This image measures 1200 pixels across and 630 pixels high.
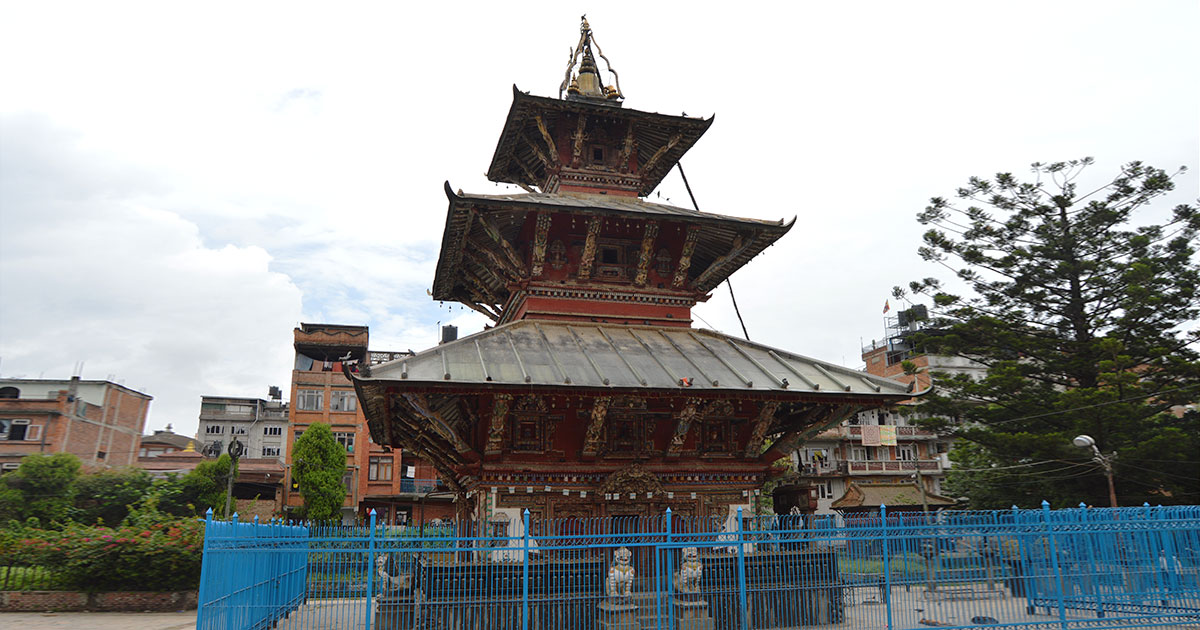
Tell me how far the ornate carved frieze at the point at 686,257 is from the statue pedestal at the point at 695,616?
24.5 feet

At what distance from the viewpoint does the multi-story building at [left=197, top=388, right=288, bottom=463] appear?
62062 millimetres

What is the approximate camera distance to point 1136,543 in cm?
1477

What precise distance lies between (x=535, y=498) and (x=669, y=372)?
3507 mm

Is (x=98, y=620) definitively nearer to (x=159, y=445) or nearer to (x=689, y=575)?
(x=689, y=575)

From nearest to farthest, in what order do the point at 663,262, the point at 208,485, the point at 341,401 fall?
the point at 663,262
the point at 208,485
the point at 341,401

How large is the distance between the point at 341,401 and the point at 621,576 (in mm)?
44004

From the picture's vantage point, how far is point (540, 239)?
16328mm

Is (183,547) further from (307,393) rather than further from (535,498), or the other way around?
(307,393)

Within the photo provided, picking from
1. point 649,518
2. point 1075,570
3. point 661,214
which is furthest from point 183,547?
point 1075,570

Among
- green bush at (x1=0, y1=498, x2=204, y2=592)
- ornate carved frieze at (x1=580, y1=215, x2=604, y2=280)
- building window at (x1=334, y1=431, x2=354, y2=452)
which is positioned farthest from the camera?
building window at (x1=334, y1=431, x2=354, y2=452)

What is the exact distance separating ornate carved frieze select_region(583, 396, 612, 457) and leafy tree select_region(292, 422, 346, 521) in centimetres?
3352

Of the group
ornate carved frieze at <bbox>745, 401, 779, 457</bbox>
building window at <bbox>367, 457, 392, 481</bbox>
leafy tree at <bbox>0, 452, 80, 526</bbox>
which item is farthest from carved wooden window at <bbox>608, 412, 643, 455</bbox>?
building window at <bbox>367, 457, 392, 481</bbox>

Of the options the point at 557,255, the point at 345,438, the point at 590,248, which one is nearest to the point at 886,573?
the point at 590,248

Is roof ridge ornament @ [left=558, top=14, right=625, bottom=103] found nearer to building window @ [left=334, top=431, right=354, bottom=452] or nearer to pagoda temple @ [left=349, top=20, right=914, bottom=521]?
pagoda temple @ [left=349, top=20, right=914, bottom=521]
